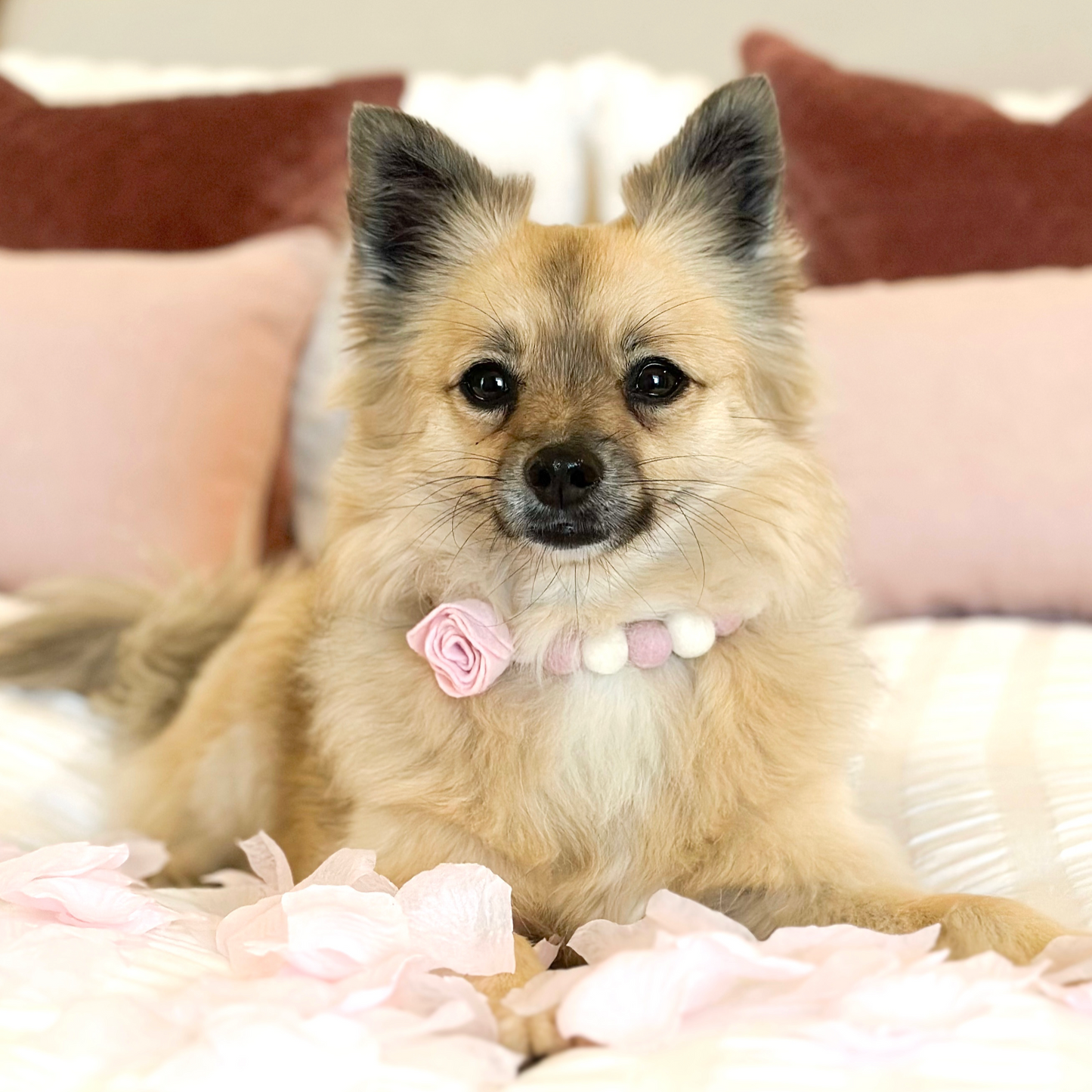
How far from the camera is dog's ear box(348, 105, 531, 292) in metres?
1.75

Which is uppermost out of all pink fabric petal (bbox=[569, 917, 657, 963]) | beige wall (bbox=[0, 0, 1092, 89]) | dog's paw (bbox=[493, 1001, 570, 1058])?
beige wall (bbox=[0, 0, 1092, 89])

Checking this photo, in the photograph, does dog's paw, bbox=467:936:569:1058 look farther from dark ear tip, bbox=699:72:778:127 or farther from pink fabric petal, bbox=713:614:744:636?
dark ear tip, bbox=699:72:778:127

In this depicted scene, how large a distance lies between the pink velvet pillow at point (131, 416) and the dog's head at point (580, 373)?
83cm

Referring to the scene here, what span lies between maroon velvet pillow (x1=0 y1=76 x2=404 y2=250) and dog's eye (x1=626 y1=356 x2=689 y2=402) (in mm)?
1537

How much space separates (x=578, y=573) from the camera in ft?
5.34

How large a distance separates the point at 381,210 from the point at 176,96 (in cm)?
156

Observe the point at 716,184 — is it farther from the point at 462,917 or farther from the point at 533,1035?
the point at 533,1035

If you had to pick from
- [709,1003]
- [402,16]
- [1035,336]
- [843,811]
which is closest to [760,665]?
[843,811]

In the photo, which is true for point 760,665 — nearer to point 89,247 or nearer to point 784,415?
point 784,415

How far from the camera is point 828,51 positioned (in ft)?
11.8

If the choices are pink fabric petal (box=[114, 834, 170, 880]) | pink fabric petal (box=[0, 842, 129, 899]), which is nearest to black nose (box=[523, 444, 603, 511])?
pink fabric petal (box=[0, 842, 129, 899])

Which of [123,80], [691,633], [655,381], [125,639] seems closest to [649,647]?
[691,633]

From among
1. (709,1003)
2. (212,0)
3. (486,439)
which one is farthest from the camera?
(212,0)

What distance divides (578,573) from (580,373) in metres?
0.28
